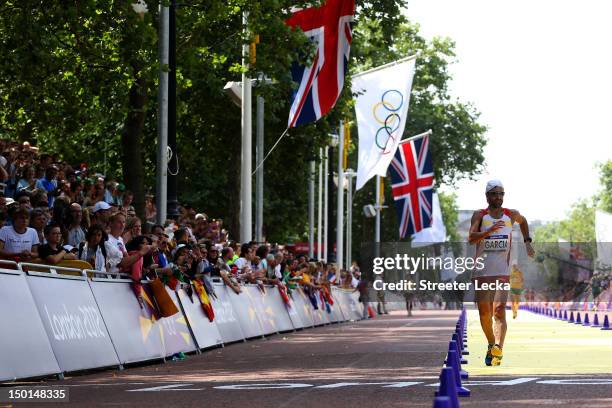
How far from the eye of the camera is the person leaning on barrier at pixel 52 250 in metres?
17.1

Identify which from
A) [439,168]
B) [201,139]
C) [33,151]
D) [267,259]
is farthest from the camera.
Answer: [439,168]

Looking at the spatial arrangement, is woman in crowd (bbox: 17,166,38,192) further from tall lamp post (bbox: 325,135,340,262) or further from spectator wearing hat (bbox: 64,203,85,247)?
tall lamp post (bbox: 325,135,340,262)

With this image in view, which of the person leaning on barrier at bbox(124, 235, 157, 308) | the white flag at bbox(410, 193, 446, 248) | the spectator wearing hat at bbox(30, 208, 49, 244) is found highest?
the white flag at bbox(410, 193, 446, 248)

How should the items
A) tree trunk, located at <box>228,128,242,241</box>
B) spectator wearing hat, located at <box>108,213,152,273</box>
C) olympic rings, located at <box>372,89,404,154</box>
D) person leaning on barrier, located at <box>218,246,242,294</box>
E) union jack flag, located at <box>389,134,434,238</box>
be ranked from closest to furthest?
1. spectator wearing hat, located at <box>108,213,152,273</box>
2. person leaning on barrier, located at <box>218,246,242,294</box>
3. olympic rings, located at <box>372,89,404,154</box>
4. tree trunk, located at <box>228,128,242,241</box>
5. union jack flag, located at <box>389,134,434,238</box>

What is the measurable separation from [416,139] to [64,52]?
2533 centimetres

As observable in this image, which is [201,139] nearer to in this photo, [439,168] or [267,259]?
[267,259]

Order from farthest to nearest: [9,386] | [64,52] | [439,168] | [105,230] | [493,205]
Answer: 1. [439,168]
2. [64,52]
3. [105,230]
4. [493,205]
5. [9,386]

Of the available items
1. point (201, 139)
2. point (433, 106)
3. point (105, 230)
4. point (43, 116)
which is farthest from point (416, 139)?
point (105, 230)

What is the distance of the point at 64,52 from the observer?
116ft

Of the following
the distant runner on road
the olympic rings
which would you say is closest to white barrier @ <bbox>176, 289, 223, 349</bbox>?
the distant runner on road

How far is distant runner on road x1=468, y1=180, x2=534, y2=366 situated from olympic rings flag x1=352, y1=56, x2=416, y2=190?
A: 85.3 feet

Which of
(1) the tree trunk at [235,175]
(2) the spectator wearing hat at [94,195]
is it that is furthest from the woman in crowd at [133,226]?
(1) the tree trunk at [235,175]

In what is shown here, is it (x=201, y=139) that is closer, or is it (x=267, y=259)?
(x=267, y=259)

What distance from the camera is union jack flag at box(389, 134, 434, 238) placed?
55.9 meters
